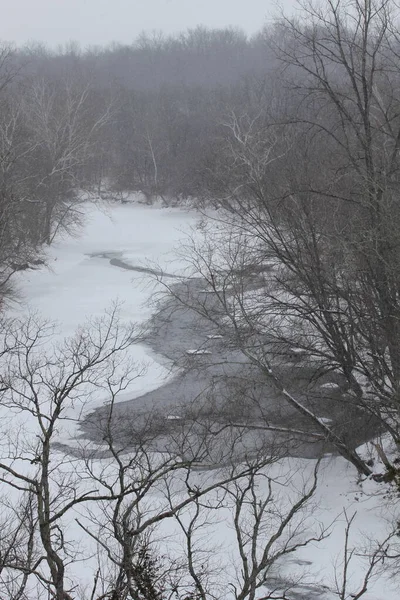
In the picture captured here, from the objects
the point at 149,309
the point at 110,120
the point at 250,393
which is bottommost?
the point at 250,393

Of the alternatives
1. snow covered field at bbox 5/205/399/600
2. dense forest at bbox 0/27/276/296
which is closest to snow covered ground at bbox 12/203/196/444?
snow covered field at bbox 5/205/399/600

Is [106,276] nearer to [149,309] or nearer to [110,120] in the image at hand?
[149,309]

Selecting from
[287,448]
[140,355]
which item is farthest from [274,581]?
[140,355]

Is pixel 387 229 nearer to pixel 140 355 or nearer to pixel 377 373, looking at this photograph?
pixel 377 373

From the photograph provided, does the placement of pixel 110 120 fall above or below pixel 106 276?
above

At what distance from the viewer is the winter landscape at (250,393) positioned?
1031 cm

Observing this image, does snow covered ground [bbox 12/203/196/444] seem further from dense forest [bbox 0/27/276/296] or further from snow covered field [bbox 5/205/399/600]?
dense forest [bbox 0/27/276/296]

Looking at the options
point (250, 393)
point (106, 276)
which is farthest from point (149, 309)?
point (250, 393)

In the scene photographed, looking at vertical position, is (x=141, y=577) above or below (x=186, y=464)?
below

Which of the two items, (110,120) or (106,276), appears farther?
(110,120)

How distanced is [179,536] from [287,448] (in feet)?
9.42

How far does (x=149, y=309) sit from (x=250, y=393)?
9.50 m

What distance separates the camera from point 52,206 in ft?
108

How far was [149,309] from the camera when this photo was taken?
1032 inches
